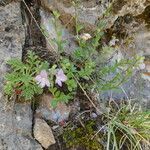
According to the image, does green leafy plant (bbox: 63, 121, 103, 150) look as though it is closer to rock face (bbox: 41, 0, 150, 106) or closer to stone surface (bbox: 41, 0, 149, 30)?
rock face (bbox: 41, 0, 150, 106)

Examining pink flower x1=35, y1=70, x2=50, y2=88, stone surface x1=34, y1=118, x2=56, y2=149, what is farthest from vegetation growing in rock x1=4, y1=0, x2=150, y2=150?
stone surface x1=34, y1=118, x2=56, y2=149

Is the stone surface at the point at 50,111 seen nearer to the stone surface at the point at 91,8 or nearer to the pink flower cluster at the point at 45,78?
the pink flower cluster at the point at 45,78

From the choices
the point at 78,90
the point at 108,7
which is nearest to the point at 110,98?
the point at 78,90

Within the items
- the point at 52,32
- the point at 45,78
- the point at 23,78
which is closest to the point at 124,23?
the point at 52,32

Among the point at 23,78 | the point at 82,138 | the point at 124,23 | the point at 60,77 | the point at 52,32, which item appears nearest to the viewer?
the point at 23,78

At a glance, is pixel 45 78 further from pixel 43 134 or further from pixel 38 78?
pixel 43 134

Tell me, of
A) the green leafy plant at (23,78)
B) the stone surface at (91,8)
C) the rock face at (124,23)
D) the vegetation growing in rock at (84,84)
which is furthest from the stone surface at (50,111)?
the stone surface at (91,8)

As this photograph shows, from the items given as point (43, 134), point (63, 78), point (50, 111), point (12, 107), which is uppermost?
point (63, 78)
